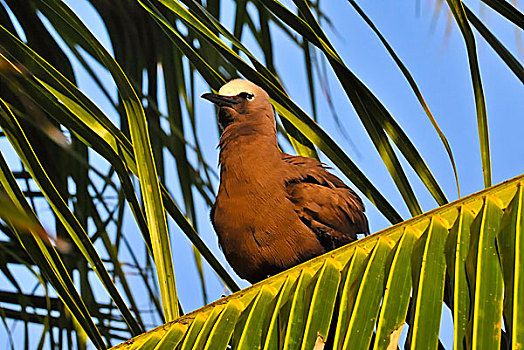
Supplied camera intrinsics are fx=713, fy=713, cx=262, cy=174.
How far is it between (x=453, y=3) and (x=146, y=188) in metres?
0.47

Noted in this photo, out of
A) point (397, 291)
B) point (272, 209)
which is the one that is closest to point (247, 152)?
point (272, 209)

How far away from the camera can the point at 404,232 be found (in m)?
0.76

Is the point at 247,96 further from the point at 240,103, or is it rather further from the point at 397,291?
the point at 397,291

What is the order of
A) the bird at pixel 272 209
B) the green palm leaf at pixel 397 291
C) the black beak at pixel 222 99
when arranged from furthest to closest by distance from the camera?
the black beak at pixel 222 99 < the bird at pixel 272 209 < the green palm leaf at pixel 397 291

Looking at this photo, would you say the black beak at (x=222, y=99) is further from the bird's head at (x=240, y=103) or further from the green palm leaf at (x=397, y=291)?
the green palm leaf at (x=397, y=291)

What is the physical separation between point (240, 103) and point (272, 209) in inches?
16.7

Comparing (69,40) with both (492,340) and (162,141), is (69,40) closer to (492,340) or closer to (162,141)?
(162,141)

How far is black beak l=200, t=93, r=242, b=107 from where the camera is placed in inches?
65.2

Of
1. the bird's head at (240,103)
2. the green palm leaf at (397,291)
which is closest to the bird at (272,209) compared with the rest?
the bird's head at (240,103)

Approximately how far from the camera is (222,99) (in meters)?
1.67

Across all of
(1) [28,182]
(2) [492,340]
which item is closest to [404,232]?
(2) [492,340]

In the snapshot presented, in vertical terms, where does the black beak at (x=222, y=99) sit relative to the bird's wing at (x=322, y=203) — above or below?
above

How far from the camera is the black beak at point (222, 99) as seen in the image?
1655mm

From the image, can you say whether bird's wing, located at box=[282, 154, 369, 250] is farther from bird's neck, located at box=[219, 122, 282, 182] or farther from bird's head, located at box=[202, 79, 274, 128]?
bird's head, located at box=[202, 79, 274, 128]
